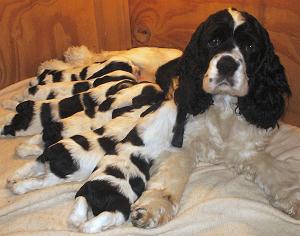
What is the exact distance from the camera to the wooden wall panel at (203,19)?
8.49 ft

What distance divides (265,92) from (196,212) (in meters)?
0.70

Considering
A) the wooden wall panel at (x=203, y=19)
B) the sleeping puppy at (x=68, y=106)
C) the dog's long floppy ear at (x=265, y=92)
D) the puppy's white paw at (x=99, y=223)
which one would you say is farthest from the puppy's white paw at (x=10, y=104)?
the dog's long floppy ear at (x=265, y=92)

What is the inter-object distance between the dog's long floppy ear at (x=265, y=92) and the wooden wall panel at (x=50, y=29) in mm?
1667

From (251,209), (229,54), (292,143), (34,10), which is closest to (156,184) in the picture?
(251,209)

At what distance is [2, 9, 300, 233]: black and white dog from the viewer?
6.31 ft

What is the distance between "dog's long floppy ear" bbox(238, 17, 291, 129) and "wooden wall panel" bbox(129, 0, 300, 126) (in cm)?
45

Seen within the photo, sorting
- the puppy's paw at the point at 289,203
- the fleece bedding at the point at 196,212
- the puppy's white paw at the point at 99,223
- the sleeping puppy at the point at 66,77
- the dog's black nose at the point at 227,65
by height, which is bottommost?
the puppy's paw at the point at 289,203

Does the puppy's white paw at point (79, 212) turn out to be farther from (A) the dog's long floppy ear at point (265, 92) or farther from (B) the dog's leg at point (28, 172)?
(A) the dog's long floppy ear at point (265, 92)

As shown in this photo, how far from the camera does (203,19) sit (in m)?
3.00

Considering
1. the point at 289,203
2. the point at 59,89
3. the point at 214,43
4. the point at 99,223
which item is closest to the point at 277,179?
the point at 289,203

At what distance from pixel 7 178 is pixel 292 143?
1570mm

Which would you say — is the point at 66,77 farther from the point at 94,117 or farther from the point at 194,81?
the point at 194,81

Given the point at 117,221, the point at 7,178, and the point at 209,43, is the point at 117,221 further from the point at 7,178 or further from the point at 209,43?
the point at 209,43

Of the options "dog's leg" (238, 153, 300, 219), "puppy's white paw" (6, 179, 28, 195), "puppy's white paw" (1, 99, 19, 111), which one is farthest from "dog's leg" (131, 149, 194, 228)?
"puppy's white paw" (1, 99, 19, 111)
